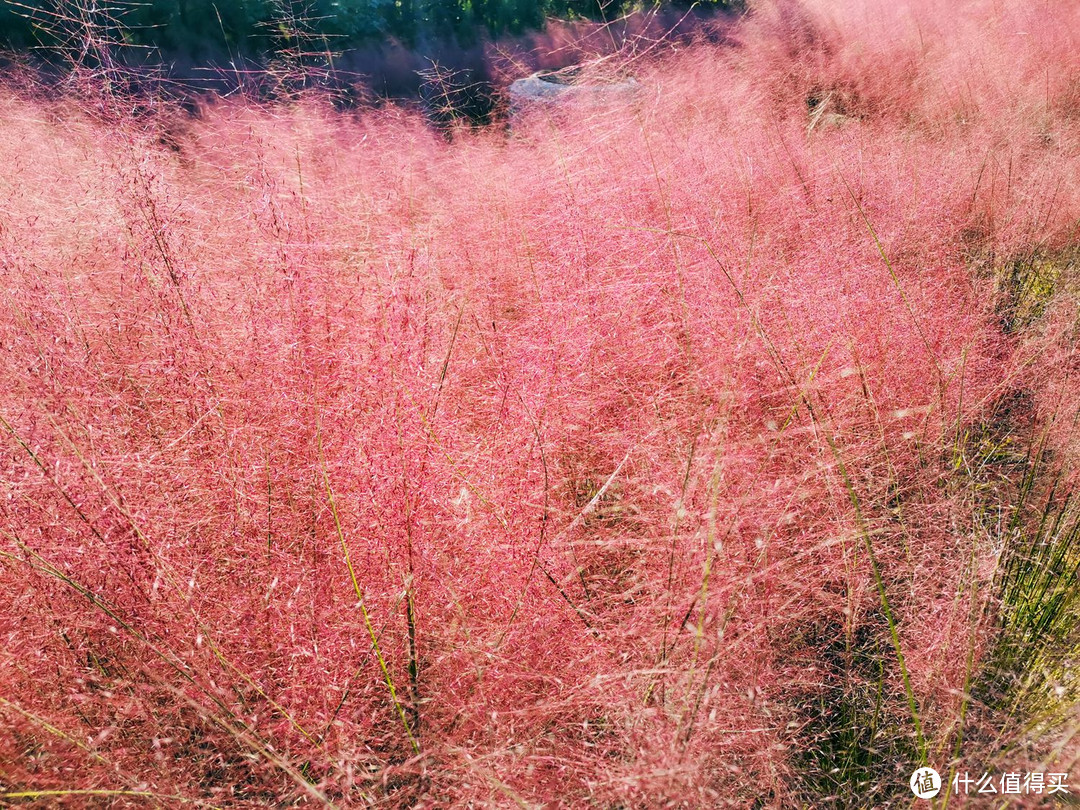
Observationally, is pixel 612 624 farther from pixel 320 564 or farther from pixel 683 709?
pixel 320 564

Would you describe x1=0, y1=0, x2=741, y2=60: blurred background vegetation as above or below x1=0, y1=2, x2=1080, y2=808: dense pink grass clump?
above

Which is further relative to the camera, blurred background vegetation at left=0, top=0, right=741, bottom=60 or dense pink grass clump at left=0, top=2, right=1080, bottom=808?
blurred background vegetation at left=0, top=0, right=741, bottom=60

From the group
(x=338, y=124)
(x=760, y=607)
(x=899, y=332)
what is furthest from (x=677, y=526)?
(x=338, y=124)

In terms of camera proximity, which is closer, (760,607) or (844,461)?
(760,607)

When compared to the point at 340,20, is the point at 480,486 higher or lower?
lower

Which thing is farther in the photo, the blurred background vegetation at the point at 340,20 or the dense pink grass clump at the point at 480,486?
the blurred background vegetation at the point at 340,20

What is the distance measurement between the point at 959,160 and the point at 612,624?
2979 mm

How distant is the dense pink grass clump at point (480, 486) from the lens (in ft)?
3.44

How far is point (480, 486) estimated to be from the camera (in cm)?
138

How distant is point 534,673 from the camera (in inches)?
43.1

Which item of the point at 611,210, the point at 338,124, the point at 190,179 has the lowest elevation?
the point at 611,210

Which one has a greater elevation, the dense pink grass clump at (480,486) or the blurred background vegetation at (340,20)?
the blurred background vegetation at (340,20)

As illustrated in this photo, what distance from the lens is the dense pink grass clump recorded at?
1.05 metres

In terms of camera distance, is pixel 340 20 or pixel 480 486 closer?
pixel 480 486
